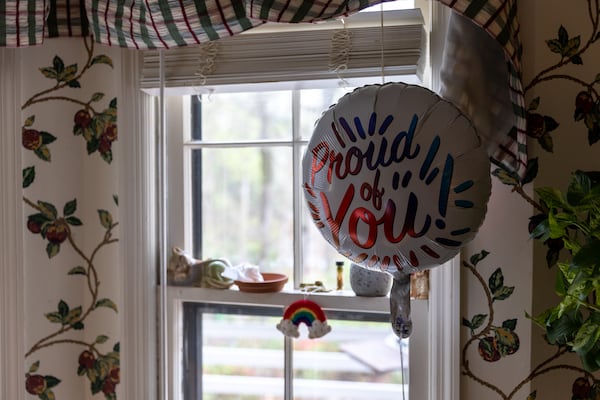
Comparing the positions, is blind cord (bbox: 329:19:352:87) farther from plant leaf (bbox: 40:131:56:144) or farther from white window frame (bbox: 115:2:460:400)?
plant leaf (bbox: 40:131:56:144)

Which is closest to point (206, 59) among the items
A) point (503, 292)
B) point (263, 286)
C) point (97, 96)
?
point (97, 96)

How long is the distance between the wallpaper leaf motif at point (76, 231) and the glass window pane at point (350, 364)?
430 mm

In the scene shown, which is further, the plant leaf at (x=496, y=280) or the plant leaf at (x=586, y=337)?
the plant leaf at (x=496, y=280)

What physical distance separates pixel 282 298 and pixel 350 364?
9.3 inches

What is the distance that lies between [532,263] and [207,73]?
74 cm

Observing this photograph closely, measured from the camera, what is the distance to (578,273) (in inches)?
27.9

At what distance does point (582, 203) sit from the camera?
0.74m

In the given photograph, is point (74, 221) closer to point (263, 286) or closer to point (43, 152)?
point (43, 152)

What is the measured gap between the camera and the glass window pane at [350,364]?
1.18 meters

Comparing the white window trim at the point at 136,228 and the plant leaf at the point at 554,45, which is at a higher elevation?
the plant leaf at the point at 554,45

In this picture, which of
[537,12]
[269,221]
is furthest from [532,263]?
[269,221]

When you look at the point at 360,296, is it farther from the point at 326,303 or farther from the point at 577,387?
the point at 577,387

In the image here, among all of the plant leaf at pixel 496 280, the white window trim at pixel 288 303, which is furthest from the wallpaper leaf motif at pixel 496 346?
the white window trim at pixel 288 303

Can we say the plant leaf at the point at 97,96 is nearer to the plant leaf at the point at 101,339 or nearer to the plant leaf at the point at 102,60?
the plant leaf at the point at 102,60
